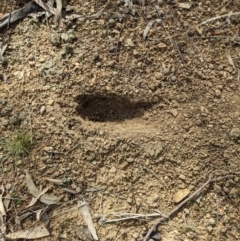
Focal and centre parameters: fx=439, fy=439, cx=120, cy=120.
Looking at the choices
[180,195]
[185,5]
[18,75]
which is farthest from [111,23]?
[180,195]

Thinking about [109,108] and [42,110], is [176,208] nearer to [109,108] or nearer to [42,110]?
[109,108]

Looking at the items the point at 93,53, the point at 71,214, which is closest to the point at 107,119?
the point at 93,53

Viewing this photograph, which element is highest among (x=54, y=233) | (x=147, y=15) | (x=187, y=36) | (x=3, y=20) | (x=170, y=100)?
(x=3, y=20)

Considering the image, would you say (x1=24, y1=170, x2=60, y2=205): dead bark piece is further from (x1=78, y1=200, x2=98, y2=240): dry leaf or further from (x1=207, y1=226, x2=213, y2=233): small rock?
(x1=207, y1=226, x2=213, y2=233): small rock

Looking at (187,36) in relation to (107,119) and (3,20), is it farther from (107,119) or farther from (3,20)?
(3,20)

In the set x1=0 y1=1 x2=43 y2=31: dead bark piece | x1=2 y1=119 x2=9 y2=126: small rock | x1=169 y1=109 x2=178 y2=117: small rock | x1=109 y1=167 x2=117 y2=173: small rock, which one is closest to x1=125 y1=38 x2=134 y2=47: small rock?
x1=169 y1=109 x2=178 y2=117: small rock
